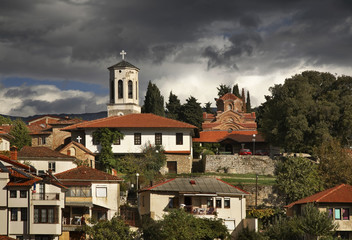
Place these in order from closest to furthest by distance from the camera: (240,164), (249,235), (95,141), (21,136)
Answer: (249,235)
(240,164)
(95,141)
(21,136)

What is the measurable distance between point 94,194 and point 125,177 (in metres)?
8.92

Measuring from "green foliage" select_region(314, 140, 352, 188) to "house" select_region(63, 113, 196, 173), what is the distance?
→ 1302 centimetres

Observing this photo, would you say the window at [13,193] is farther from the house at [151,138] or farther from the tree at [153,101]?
the tree at [153,101]

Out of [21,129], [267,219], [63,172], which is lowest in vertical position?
[267,219]

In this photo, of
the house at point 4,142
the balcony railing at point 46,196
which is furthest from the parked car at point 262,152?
the balcony railing at point 46,196

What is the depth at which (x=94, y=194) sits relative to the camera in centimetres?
6075

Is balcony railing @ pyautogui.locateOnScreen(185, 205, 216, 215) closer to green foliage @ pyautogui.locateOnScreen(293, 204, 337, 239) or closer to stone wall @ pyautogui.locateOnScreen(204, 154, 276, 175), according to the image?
green foliage @ pyautogui.locateOnScreen(293, 204, 337, 239)

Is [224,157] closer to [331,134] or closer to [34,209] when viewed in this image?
[331,134]

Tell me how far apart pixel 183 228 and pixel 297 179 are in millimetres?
16741

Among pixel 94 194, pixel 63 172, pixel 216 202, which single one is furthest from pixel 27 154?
pixel 216 202

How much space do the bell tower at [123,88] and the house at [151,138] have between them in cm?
1037

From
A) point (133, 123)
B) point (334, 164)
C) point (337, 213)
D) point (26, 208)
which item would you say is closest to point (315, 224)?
point (337, 213)

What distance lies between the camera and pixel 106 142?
246 feet

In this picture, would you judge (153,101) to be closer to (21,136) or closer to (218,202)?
(21,136)
